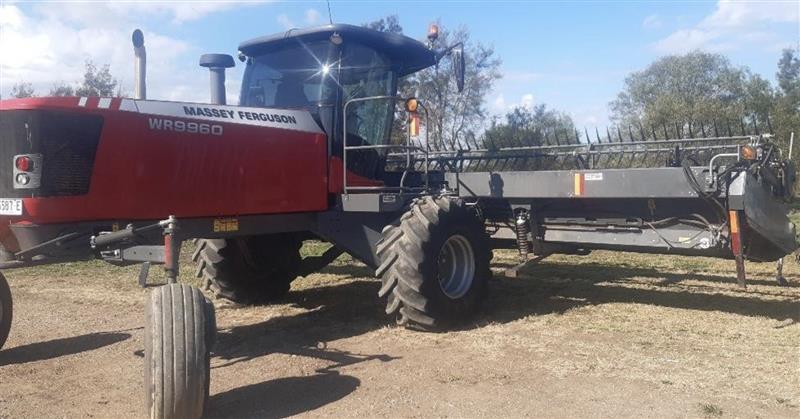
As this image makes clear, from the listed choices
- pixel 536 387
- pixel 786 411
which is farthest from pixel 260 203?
pixel 786 411

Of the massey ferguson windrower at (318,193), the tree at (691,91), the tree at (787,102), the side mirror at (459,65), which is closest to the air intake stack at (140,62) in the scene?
the massey ferguson windrower at (318,193)

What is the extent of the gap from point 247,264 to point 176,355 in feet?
12.6

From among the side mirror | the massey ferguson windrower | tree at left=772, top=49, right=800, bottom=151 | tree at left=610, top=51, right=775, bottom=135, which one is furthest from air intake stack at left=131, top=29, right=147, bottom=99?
tree at left=610, top=51, right=775, bottom=135

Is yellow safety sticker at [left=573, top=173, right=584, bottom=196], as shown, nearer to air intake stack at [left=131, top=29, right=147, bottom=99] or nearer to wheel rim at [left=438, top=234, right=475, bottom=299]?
wheel rim at [left=438, top=234, right=475, bottom=299]

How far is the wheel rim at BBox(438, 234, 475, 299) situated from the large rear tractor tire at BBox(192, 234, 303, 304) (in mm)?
1736

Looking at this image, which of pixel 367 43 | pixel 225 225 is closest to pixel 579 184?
pixel 367 43

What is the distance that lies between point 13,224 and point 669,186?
17.6ft

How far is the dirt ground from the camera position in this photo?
4.55m

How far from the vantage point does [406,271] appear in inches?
248

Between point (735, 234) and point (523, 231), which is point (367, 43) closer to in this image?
point (523, 231)

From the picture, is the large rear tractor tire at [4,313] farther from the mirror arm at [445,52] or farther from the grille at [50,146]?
the mirror arm at [445,52]

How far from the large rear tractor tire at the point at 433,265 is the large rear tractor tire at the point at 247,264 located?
169 centimetres

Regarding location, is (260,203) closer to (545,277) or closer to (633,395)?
(633,395)

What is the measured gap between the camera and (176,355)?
161 inches
